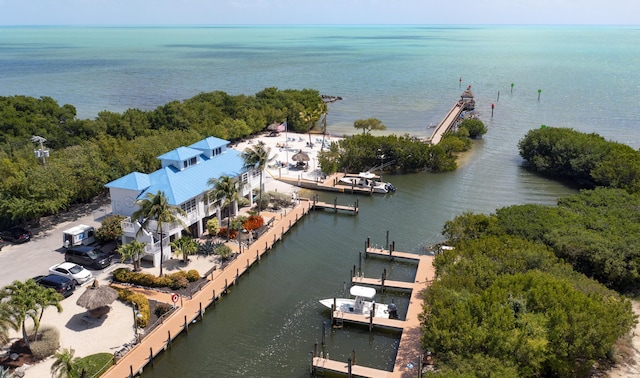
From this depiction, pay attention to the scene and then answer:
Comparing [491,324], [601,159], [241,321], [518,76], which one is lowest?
[241,321]

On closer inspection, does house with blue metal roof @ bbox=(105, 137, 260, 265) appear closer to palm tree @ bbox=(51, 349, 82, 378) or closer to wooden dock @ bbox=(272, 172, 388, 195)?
wooden dock @ bbox=(272, 172, 388, 195)

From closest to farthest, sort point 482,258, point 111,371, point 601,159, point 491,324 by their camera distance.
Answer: point 491,324, point 111,371, point 482,258, point 601,159

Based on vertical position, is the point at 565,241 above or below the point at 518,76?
below

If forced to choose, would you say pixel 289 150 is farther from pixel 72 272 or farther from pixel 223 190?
pixel 72 272

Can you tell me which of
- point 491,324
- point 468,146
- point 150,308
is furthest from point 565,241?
point 468,146

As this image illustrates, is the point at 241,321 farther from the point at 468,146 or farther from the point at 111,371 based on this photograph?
the point at 468,146

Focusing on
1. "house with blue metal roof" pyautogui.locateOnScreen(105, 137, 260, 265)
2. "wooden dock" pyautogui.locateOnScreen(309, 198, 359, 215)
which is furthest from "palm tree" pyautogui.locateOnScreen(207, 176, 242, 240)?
"wooden dock" pyautogui.locateOnScreen(309, 198, 359, 215)
